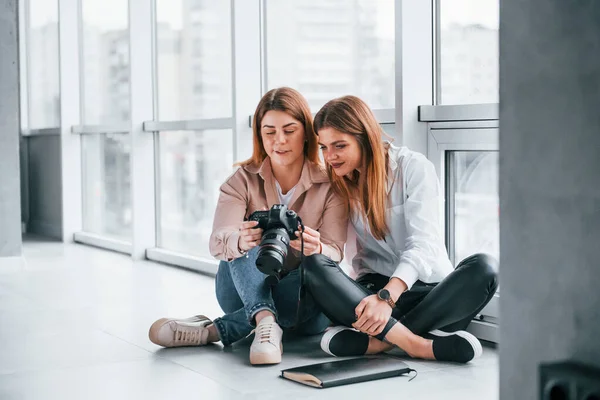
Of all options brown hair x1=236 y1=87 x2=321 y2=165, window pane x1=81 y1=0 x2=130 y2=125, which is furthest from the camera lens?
window pane x1=81 y1=0 x2=130 y2=125

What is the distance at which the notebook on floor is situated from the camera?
243 centimetres

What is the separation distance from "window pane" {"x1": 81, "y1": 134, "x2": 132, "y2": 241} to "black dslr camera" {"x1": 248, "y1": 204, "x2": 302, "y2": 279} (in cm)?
359

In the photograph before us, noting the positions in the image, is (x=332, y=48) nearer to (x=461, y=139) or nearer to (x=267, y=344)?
(x=461, y=139)

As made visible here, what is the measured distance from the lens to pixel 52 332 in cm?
328

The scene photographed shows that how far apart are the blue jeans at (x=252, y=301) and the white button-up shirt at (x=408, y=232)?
0.23 m

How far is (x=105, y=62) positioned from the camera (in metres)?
6.49

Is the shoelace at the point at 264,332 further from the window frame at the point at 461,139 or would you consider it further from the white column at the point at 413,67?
the white column at the point at 413,67

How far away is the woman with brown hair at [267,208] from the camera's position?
2852 mm

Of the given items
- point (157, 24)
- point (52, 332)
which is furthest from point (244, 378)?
point (157, 24)

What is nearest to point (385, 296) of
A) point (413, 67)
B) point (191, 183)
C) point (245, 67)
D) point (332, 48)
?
point (413, 67)

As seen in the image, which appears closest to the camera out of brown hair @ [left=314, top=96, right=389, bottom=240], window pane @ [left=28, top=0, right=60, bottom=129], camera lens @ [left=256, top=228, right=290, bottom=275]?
camera lens @ [left=256, top=228, right=290, bottom=275]

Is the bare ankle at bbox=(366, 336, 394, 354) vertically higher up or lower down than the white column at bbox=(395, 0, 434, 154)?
lower down

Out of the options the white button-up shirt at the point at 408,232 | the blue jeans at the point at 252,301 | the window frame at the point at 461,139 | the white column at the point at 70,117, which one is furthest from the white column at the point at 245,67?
the white column at the point at 70,117

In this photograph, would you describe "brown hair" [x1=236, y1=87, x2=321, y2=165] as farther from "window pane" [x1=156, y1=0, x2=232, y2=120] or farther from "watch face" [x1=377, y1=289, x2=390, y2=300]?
"window pane" [x1=156, y1=0, x2=232, y2=120]
